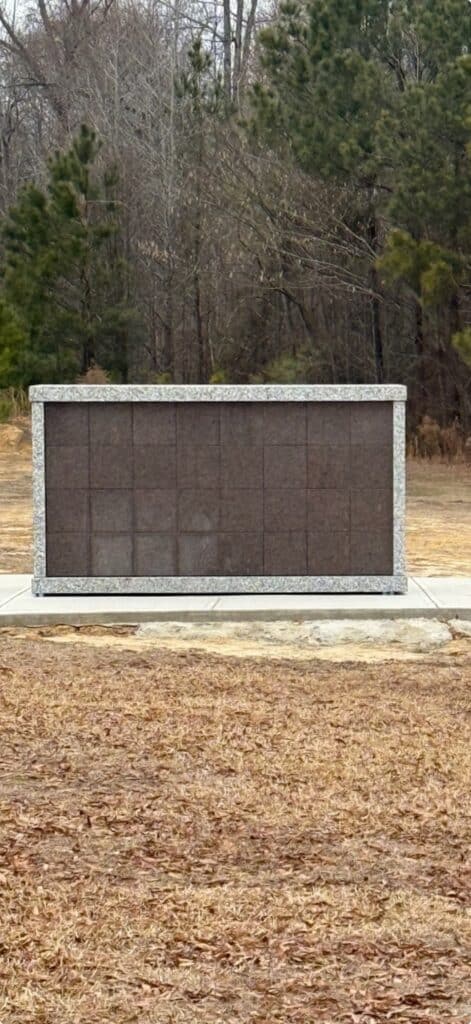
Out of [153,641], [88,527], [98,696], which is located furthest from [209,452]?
[98,696]

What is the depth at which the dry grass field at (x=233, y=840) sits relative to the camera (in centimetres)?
381

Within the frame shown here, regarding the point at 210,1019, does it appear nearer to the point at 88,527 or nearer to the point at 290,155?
the point at 88,527

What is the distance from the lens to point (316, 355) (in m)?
30.2

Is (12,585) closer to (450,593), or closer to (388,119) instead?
(450,593)

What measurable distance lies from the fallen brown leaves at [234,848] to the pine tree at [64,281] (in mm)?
25162

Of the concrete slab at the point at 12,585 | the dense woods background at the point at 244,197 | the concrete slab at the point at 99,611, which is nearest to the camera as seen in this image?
the concrete slab at the point at 99,611

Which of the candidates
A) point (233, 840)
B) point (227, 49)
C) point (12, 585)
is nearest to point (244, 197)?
point (227, 49)

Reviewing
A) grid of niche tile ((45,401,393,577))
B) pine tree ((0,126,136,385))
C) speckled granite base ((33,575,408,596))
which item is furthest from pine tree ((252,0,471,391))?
speckled granite base ((33,575,408,596))

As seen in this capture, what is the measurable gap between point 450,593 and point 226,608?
74.8 inches

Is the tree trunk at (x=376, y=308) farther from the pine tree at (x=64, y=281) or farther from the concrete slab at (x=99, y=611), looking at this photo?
the concrete slab at (x=99, y=611)

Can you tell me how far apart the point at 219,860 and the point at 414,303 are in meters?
25.1

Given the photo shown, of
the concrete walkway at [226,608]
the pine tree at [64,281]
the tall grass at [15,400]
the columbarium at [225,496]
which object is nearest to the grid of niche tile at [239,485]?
the columbarium at [225,496]

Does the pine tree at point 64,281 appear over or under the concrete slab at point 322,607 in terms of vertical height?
over

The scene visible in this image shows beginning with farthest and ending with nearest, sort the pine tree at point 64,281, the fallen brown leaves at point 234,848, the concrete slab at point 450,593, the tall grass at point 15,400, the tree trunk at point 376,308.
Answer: the tall grass at point 15,400 < the pine tree at point 64,281 < the tree trunk at point 376,308 < the concrete slab at point 450,593 < the fallen brown leaves at point 234,848
